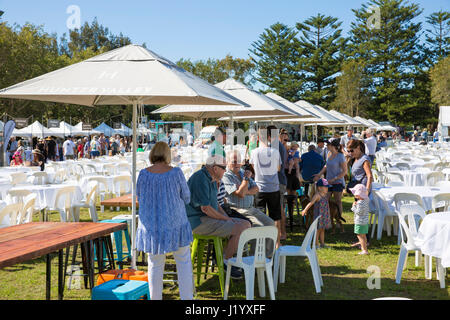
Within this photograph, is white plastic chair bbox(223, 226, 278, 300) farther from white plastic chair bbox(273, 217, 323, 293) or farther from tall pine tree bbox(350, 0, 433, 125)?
tall pine tree bbox(350, 0, 433, 125)

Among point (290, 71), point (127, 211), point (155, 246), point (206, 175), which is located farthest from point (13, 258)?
point (290, 71)

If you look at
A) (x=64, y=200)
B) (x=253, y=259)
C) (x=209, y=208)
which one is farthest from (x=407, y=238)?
(x=64, y=200)

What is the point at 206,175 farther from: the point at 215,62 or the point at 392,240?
the point at 215,62

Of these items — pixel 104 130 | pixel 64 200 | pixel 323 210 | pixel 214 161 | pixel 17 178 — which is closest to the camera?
pixel 214 161

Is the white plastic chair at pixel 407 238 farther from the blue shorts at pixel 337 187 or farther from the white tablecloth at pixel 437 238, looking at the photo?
the blue shorts at pixel 337 187

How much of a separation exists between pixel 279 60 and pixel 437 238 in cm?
5064

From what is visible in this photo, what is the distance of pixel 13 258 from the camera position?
3.26 metres

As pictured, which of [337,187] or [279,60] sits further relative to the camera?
[279,60]

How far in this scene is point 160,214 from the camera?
12.7ft

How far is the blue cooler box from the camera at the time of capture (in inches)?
151

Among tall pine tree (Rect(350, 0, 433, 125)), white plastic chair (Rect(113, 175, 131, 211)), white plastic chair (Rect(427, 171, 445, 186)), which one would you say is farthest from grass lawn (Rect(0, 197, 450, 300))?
tall pine tree (Rect(350, 0, 433, 125))

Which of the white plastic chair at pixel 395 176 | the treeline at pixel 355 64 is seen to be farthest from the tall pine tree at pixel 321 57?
the white plastic chair at pixel 395 176

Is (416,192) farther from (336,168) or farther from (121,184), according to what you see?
(121,184)

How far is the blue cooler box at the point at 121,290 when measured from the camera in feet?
12.6
